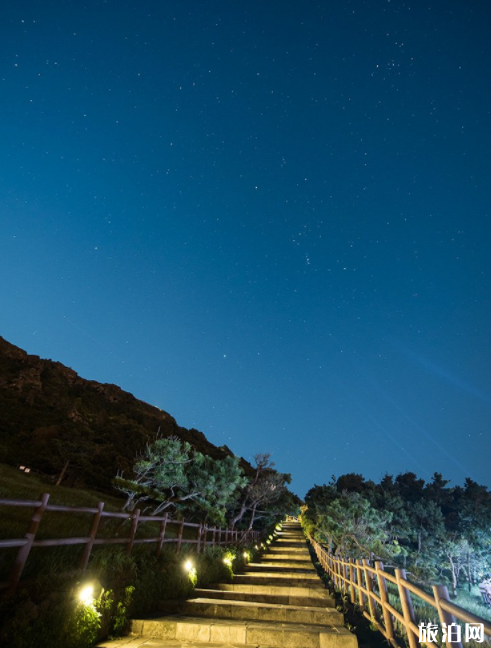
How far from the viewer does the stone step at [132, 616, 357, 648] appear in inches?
209

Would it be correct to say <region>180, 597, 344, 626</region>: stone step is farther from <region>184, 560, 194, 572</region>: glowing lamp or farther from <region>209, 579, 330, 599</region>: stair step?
<region>209, 579, 330, 599</region>: stair step

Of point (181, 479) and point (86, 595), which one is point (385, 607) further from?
point (181, 479)

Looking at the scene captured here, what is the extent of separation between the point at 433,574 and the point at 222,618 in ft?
116

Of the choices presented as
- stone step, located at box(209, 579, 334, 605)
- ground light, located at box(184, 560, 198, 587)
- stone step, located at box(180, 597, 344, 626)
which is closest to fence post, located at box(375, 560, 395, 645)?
stone step, located at box(180, 597, 344, 626)

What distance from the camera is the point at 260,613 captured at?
677 cm

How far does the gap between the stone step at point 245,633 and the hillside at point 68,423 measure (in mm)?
26721

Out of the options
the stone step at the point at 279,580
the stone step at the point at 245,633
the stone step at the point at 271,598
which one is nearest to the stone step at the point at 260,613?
the stone step at the point at 245,633

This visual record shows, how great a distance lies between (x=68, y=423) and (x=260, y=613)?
38.8 meters

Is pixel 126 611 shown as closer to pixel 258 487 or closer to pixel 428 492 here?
pixel 258 487

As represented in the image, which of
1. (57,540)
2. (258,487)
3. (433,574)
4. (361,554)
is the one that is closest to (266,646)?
(57,540)

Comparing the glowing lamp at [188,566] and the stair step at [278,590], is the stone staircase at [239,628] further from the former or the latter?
the stair step at [278,590]

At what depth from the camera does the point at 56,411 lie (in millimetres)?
42188

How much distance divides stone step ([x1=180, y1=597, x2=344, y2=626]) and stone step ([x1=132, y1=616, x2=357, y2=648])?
1.09 m

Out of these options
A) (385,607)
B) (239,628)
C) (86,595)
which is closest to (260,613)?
(239,628)
